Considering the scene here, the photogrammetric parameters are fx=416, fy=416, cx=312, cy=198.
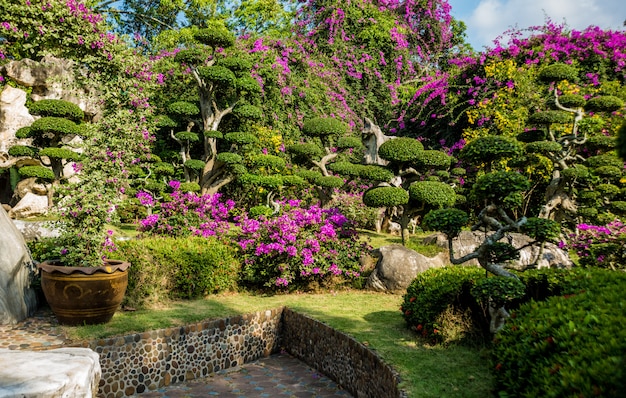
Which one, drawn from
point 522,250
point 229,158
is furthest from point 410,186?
point 229,158

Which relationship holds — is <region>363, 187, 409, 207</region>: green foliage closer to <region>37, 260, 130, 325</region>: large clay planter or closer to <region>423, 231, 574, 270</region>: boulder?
<region>423, 231, 574, 270</region>: boulder

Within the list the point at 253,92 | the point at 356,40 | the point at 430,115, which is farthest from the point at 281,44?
the point at 430,115

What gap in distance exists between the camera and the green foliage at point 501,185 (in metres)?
3.98

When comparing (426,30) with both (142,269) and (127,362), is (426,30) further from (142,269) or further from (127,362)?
(127,362)

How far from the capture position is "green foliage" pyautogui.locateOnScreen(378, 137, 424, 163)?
913cm

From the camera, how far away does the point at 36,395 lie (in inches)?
98.6

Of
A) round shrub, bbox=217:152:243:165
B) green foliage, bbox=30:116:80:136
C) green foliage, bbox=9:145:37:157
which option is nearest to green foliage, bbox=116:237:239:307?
round shrub, bbox=217:152:243:165

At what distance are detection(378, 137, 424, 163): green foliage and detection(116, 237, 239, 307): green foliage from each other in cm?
418

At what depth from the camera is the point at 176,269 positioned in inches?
245

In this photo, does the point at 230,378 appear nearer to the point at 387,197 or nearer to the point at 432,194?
the point at 387,197

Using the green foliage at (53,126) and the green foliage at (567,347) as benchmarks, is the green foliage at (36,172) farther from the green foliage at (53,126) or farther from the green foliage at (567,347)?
the green foliage at (567,347)

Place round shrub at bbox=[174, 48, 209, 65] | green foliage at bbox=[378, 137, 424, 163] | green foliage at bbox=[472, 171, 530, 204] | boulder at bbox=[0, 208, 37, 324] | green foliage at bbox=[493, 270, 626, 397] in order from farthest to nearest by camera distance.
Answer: round shrub at bbox=[174, 48, 209, 65]
green foliage at bbox=[378, 137, 424, 163]
boulder at bbox=[0, 208, 37, 324]
green foliage at bbox=[472, 171, 530, 204]
green foliage at bbox=[493, 270, 626, 397]

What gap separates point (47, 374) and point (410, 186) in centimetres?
761

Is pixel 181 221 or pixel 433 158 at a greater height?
pixel 433 158
